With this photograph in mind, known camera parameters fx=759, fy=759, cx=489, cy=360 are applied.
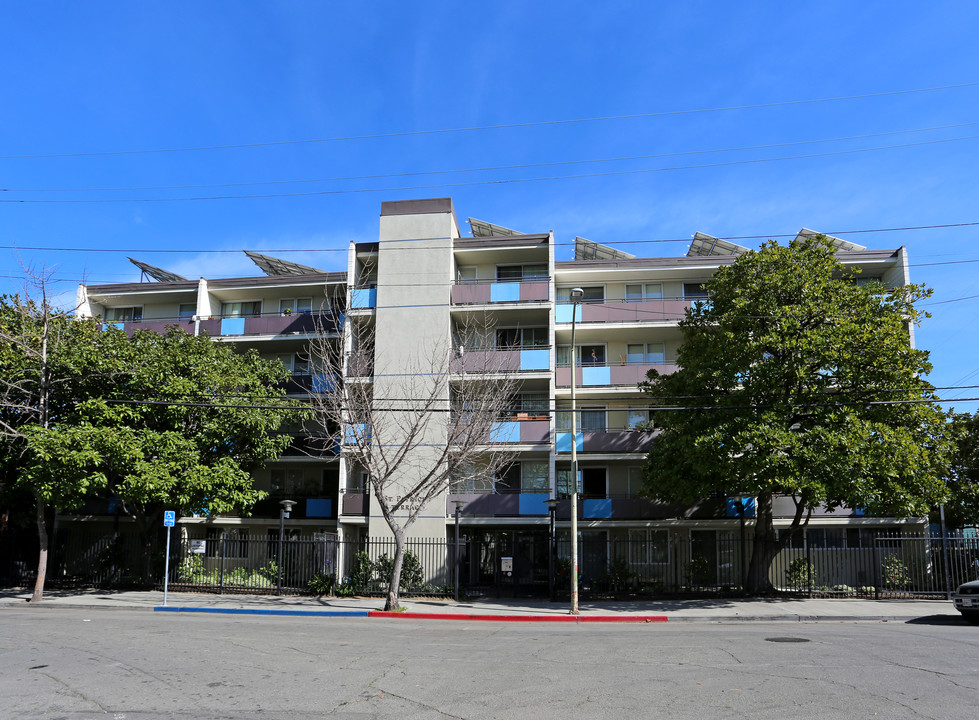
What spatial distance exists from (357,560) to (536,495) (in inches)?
292

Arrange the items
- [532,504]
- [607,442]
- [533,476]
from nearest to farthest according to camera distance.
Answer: [532,504] → [607,442] → [533,476]

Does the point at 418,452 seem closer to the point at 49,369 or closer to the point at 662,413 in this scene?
the point at 662,413

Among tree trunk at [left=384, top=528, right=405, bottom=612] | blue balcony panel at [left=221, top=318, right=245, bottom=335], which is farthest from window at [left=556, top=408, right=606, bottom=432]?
blue balcony panel at [left=221, top=318, right=245, bottom=335]

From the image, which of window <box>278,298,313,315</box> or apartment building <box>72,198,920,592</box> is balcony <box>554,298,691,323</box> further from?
window <box>278,298,313,315</box>

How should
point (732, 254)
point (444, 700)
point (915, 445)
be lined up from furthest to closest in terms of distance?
point (732, 254)
point (915, 445)
point (444, 700)

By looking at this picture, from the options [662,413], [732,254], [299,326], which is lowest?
[662,413]

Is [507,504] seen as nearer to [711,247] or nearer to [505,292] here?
[505,292]

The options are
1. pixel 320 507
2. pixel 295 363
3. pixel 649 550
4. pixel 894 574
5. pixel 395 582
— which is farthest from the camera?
pixel 295 363

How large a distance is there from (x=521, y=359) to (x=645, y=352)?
641 centimetres

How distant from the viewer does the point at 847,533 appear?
32.7m

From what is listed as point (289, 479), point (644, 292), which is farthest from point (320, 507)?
point (644, 292)

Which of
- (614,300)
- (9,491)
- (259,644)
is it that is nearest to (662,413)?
(614,300)

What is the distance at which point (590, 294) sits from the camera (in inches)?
1385

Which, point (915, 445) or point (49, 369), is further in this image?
point (49, 369)
